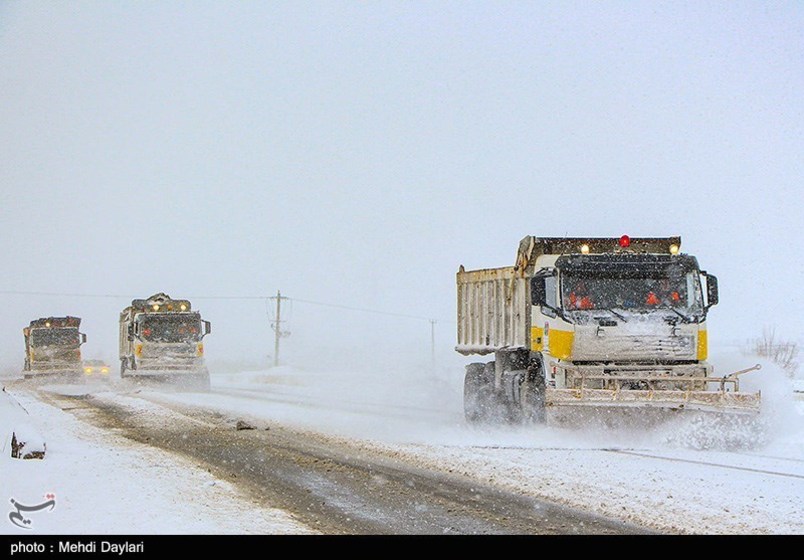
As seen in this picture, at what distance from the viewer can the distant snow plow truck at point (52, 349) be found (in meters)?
39.1

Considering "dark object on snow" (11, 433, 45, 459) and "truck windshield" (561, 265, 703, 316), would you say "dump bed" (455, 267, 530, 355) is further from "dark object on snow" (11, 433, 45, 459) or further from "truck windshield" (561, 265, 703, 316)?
"dark object on snow" (11, 433, 45, 459)

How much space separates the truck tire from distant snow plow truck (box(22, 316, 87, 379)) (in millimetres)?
26006

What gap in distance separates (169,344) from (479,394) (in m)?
17.9

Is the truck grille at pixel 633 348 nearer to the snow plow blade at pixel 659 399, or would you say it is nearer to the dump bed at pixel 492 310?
the snow plow blade at pixel 659 399

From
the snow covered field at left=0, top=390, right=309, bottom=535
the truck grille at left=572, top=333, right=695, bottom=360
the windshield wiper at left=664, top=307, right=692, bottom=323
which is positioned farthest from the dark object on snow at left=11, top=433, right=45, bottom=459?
the windshield wiper at left=664, top=307, right=692, bottom=323

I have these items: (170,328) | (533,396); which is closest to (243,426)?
(533,396)

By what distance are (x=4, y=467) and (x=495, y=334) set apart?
31.6ft

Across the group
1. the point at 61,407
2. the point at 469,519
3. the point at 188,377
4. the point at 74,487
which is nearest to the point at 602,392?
the point at 469,519

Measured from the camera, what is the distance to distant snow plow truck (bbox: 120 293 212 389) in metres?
32.1

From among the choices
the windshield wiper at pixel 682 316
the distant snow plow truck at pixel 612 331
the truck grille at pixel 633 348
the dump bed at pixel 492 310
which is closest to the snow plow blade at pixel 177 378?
the dump bed at pixel 492 310

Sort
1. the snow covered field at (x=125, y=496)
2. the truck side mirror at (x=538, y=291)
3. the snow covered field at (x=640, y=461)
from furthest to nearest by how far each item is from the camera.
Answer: the truck side mirror at (x=538, y=291), the snow covered field at (x=640, y=461), the snow covered field at (x=125, y=496)

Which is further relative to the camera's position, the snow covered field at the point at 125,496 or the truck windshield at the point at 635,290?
the truck windshield at the point at 635,290

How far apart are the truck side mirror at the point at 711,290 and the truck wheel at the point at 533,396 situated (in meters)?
2.82

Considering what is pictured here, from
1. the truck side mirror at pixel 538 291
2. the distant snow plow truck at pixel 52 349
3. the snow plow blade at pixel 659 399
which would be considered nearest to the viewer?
the snow plow blade at pixel 659 399
